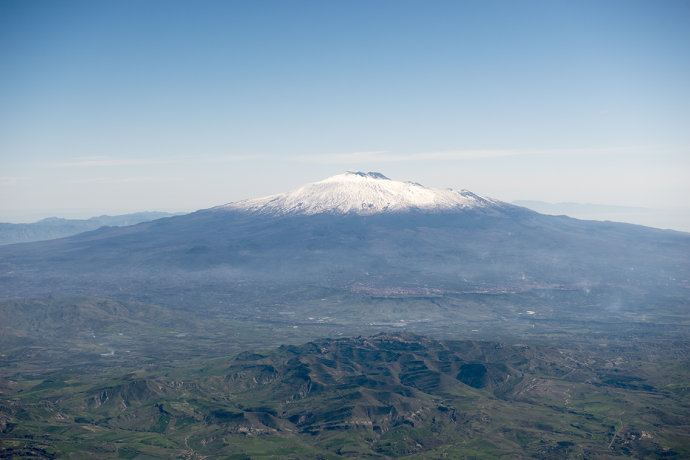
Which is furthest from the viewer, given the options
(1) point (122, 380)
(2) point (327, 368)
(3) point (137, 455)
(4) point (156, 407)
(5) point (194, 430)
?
(2) point (327, 368)

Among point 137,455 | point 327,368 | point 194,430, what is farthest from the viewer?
point 327,368

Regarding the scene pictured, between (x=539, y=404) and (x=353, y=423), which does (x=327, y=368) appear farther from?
(x=539, y=404)

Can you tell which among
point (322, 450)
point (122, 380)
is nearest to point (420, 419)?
point (322, 450)

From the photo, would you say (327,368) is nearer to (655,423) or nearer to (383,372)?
(383,372)

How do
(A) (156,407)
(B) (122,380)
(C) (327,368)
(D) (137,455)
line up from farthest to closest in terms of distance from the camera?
(C) (327,368) → (B) (122,380) → (A) (156,407) → (D) (137,455)

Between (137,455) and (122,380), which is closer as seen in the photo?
(137,455)

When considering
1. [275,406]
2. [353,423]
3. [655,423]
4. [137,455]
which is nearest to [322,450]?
[353,423]

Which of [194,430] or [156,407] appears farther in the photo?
[156,407]

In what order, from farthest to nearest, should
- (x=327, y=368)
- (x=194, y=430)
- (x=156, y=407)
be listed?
(x=327, y=368)
(x=156, y=407)
(x=194, y=430)
